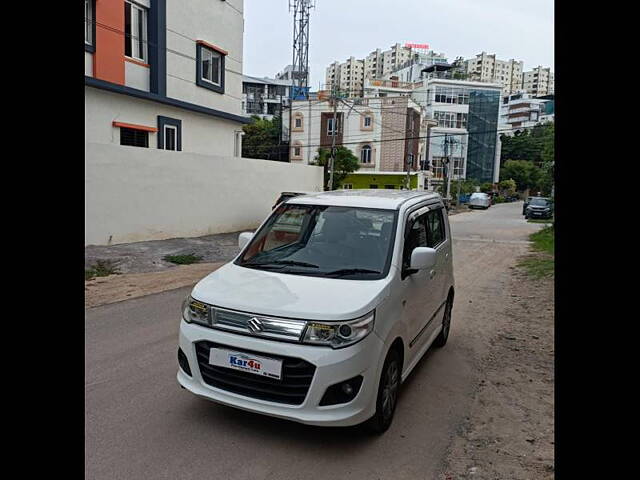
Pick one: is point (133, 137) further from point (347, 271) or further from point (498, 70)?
point (498, 70)

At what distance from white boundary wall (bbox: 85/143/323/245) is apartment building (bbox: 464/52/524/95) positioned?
5093 inches

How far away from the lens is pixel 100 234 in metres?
11.5

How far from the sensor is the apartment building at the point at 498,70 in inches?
5448

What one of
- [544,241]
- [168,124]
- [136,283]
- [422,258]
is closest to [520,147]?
[544,241]

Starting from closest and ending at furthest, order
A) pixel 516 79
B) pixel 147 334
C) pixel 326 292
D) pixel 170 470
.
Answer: pixel 170 470 < pixel 326 292 < pixel 147 334 < pixel 516 79

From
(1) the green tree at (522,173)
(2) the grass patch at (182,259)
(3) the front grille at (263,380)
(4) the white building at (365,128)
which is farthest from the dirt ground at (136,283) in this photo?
(1) the green tree at (522,173)

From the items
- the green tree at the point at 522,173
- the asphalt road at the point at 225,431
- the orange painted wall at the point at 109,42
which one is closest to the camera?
the asphalt road at the point at 225,431

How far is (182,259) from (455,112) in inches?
2401

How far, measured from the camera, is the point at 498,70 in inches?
5664

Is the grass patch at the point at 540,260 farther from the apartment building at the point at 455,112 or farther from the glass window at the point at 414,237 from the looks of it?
the apartment building at the point at 455,112

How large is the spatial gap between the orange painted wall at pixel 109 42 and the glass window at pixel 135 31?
64 cm
